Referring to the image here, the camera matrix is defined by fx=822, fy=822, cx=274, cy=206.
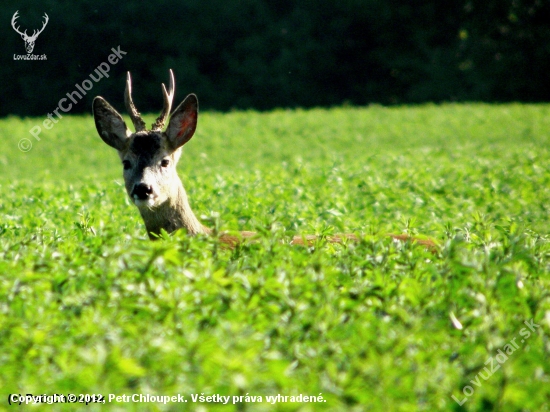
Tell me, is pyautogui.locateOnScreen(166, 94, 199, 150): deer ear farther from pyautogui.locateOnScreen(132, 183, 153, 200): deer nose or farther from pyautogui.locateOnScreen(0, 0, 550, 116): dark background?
pyautogui.locateOnScreen(0, 0, 550, 116): dark background

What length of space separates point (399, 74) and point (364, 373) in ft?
132

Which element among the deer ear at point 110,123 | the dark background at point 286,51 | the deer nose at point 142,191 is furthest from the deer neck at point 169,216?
the dark background at point 286,51

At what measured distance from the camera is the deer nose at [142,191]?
6.78 meters

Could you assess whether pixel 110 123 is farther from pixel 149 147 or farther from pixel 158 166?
pixel 158 166

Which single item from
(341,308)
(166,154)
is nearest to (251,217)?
(166,154)

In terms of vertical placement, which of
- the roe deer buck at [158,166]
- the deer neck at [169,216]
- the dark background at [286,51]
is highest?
the roe deer buck at [158,166]

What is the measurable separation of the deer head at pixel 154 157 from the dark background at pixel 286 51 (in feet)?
97.7

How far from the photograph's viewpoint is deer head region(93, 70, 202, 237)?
6933 mm

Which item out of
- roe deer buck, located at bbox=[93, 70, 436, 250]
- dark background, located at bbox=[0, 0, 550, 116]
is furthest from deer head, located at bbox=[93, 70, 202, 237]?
dark background, located at bbox=[0, 0, 550, 116]

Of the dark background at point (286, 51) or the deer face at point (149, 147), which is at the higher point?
the deer face at point (149, 147)

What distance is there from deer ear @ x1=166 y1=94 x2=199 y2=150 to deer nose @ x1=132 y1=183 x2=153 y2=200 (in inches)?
31.5

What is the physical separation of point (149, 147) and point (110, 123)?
633 millimetres

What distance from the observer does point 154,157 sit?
7.20 metres

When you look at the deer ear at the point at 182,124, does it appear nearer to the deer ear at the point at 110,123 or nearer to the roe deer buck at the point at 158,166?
the roe deer buck at the point at 158,166
